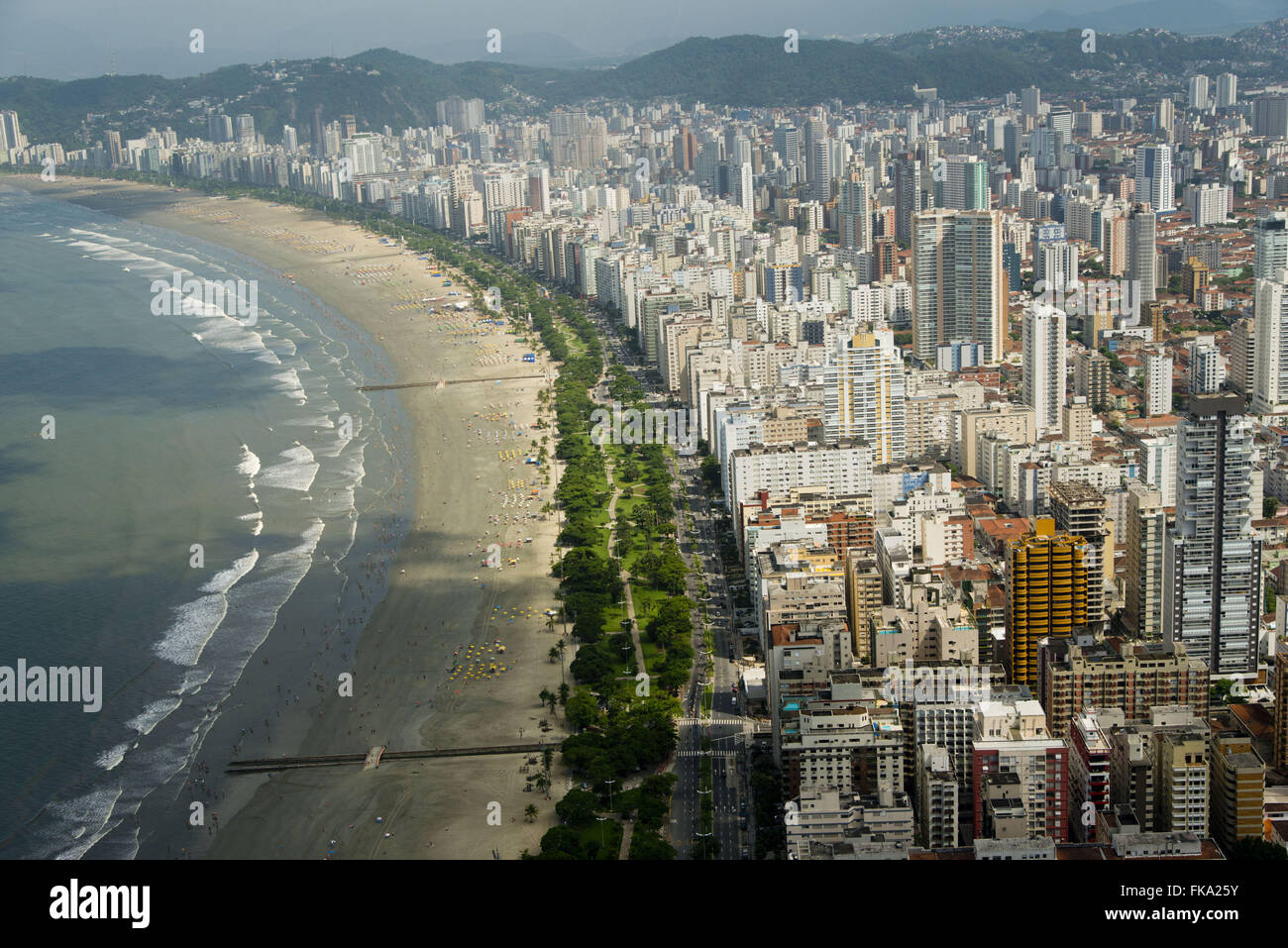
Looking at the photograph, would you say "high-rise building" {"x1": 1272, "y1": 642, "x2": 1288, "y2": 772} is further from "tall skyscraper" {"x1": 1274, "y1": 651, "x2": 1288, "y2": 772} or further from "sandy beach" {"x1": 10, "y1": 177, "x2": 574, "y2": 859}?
"sandy beach" {"x1": 10, "y1": 177, "x2": 574, "y2": 859}

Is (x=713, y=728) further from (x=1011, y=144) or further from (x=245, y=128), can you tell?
(x=245, y=128)

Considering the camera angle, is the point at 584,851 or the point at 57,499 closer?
the point at 584,851

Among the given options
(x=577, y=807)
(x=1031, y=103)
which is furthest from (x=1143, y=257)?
(x=1031, y=103)

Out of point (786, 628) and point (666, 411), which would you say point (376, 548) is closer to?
point (786, 628)

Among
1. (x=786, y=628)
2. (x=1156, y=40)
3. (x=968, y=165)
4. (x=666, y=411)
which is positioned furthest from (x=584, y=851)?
(x=1156, y=40)

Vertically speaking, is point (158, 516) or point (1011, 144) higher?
point (1011, 144)

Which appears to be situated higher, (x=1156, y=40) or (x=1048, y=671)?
(x=1156, y=40)

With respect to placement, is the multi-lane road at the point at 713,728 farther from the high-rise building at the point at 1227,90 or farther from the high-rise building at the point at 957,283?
the high-rise building at the point at 1227,90
